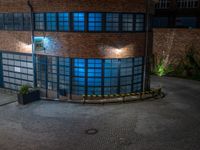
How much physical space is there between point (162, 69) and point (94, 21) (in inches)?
617

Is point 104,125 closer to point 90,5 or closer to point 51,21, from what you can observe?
point 90,5

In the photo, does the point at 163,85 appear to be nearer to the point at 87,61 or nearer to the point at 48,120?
the point at 87,61

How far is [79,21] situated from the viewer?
2102cm

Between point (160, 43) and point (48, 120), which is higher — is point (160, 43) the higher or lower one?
the higher one

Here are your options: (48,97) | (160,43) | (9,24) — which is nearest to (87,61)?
(48,97)

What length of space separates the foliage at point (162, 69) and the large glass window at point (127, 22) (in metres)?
13.1

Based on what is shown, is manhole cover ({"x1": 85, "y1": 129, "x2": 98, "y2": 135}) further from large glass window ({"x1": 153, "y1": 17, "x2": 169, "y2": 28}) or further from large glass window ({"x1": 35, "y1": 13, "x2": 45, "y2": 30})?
large glass window ({"x1": 153, "y1": 17, "x2": 169, "y2": 28})

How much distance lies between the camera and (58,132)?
16.5 m

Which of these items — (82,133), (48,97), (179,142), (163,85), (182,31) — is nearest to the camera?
(179,142)

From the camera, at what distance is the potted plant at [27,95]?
71.6 ft

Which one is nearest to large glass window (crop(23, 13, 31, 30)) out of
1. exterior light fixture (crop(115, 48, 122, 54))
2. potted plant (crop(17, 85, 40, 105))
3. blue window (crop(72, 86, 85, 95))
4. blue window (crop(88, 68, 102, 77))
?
potted plant (crop(17, 85, 40, 105))

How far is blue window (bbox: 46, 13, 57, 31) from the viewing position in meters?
21.9

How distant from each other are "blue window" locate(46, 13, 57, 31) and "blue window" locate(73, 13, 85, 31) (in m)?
1.90

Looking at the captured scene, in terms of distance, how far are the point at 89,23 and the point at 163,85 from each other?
39.9 ft
